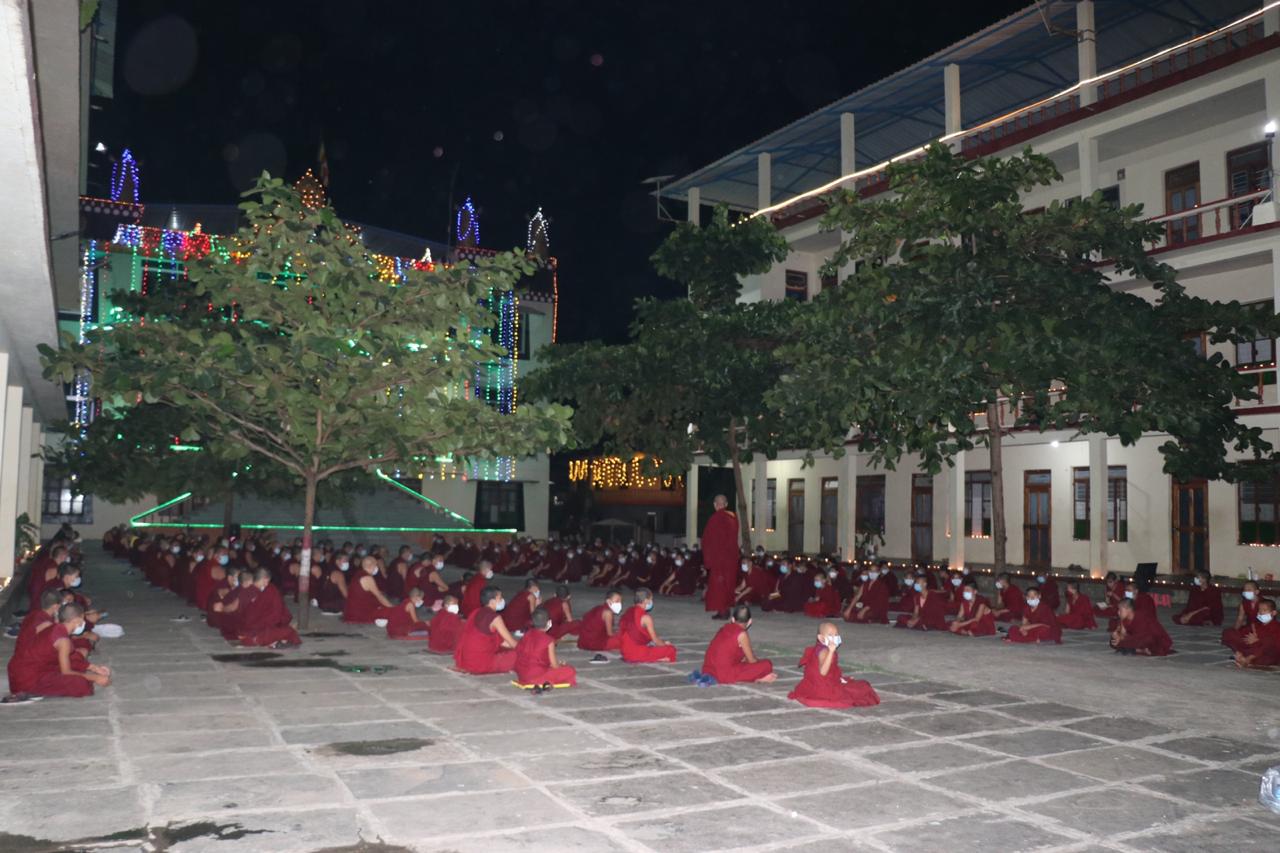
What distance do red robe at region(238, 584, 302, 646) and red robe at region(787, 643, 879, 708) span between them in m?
6.76

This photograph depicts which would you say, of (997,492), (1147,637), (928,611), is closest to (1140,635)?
(1147,637)

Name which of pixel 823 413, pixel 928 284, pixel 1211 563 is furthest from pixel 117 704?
pixel 1211 563

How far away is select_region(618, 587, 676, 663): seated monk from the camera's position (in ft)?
37.4

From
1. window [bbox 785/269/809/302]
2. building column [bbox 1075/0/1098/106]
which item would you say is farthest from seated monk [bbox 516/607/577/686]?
window [bbox 785/269/809/302]

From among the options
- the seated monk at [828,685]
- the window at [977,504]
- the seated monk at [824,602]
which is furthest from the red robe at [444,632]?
the window at [977,504]

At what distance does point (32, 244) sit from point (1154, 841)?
10066 mm

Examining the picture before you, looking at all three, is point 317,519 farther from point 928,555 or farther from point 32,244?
point 32,244

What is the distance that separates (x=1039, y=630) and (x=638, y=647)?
6319 millimetres

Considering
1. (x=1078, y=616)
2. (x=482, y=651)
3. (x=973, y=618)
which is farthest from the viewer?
(x=1078, y=616)

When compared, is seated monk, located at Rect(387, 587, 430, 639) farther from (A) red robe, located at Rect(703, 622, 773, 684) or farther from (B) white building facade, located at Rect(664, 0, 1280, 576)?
(B) white building facade, located at Rect(664, 0, 1280, 576)

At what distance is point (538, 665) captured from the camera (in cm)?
954

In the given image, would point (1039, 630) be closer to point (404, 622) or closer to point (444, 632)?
point (444, 632)

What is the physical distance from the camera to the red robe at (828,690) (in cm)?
880

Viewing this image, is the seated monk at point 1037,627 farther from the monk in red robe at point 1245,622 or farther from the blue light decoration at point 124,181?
the blue light decoration at point 124,181
